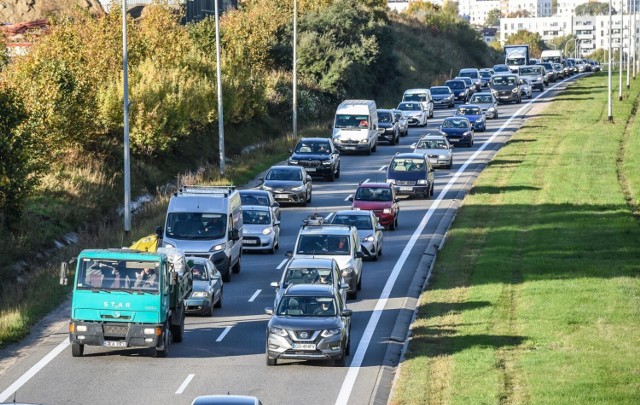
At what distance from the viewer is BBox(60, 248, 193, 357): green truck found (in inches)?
1046

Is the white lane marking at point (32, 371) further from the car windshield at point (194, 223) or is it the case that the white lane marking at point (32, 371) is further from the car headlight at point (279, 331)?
the car windshield at point (194, 223)

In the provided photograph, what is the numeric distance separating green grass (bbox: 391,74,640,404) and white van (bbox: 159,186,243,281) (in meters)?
5.78

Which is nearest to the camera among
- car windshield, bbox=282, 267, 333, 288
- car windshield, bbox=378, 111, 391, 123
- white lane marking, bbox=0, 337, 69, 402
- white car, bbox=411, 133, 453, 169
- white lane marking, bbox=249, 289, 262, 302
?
white lane marking, bbox=0, 337, 69, 402

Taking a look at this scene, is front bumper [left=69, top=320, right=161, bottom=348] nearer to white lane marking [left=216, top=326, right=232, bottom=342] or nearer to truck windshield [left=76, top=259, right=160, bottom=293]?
truck windshield [left=76, top=259, right=160, bottom=293]

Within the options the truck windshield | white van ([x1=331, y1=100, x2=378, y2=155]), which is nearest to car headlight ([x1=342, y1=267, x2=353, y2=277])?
the truck windshield

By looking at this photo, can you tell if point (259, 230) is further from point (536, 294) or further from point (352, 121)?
point (352, 121)

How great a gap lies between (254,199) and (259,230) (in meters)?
2.94

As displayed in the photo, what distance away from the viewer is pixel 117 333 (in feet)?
87.6

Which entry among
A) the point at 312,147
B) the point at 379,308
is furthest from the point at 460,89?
the point at 379,308

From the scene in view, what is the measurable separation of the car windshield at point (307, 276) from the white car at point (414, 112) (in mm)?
50624

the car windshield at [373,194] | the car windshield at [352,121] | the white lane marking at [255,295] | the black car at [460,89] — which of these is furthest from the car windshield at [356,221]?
the black car at [460,89]

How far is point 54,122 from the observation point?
178 ft

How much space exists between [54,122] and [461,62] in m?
85.8

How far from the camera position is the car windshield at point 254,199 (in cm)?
4422
